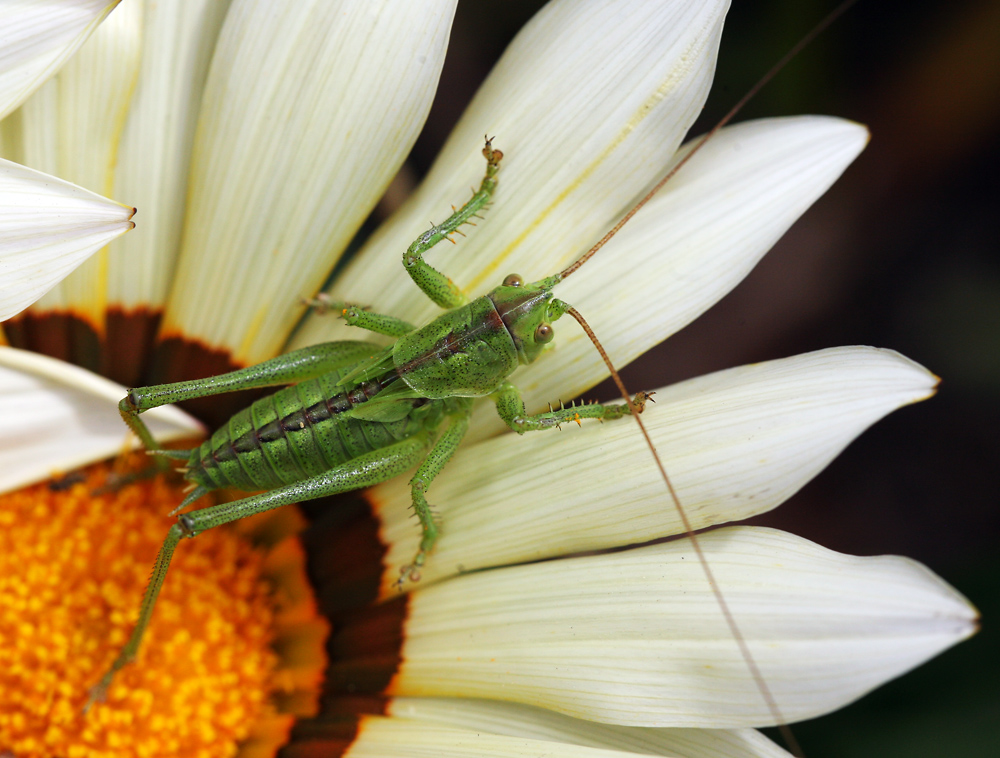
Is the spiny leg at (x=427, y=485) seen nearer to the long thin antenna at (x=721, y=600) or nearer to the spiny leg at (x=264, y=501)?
the spiny leg at (x=264, y=501)

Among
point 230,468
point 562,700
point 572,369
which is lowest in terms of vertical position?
point 562,700

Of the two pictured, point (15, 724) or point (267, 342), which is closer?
point (15, 724)

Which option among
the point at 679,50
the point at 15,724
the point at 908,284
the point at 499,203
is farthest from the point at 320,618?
the point at 908,284

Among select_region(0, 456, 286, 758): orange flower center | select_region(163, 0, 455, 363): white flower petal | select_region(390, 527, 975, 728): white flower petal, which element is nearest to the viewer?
select_region(390, 527, 975, 728): white flower petal

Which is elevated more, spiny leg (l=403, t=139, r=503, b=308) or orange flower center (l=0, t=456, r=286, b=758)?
spiny leg (l=403, t=139, r=503, b=308)

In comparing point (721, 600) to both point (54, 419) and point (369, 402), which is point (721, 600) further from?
point (54, 419)

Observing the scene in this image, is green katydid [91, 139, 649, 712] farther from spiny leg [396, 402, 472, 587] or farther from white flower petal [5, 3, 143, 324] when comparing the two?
white flower petal [5, 3, 143, 324]

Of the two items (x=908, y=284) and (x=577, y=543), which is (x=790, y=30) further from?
(x=577, y=543)

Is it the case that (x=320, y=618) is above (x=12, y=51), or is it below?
below

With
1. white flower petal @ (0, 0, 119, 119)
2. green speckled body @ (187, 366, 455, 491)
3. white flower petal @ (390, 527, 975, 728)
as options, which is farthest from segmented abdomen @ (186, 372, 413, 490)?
white flower petal @ (0, 0, 119, 119)
